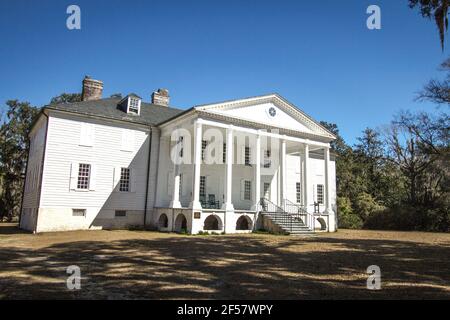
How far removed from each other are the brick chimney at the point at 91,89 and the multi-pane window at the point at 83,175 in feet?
25.3

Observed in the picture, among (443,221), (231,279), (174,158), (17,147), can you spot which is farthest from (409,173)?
(17,147)

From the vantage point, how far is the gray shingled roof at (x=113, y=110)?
72.3 ft

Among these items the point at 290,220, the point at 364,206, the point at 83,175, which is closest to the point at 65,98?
the point at 83,175

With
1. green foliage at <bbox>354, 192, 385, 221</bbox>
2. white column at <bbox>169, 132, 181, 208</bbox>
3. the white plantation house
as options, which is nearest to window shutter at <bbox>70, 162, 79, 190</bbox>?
the white plantation house

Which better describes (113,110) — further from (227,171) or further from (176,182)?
(227,171)

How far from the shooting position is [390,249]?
45.9ft

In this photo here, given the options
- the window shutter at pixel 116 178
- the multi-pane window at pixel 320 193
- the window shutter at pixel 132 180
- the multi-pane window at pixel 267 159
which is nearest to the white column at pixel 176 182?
the window shutter at pixel 132 180

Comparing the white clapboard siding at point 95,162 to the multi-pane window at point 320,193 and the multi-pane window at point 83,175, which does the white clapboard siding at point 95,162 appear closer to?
the multi-pane window at point 83,175

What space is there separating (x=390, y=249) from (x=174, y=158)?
15.2m

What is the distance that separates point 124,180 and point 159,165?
8.72 feet

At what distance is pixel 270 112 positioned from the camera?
24.0m

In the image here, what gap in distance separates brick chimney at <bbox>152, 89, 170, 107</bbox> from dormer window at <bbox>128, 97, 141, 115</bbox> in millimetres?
5931

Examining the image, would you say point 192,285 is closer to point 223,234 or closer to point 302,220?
point 223,234

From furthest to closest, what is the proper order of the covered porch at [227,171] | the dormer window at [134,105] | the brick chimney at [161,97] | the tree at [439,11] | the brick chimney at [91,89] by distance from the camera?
1. the brick chimney at [161,97]
2. the brick chimney at [91,89]
3. the dormer window at [134,105]
4. the covered porch at [227,171]
5. the tree at [439,11]
